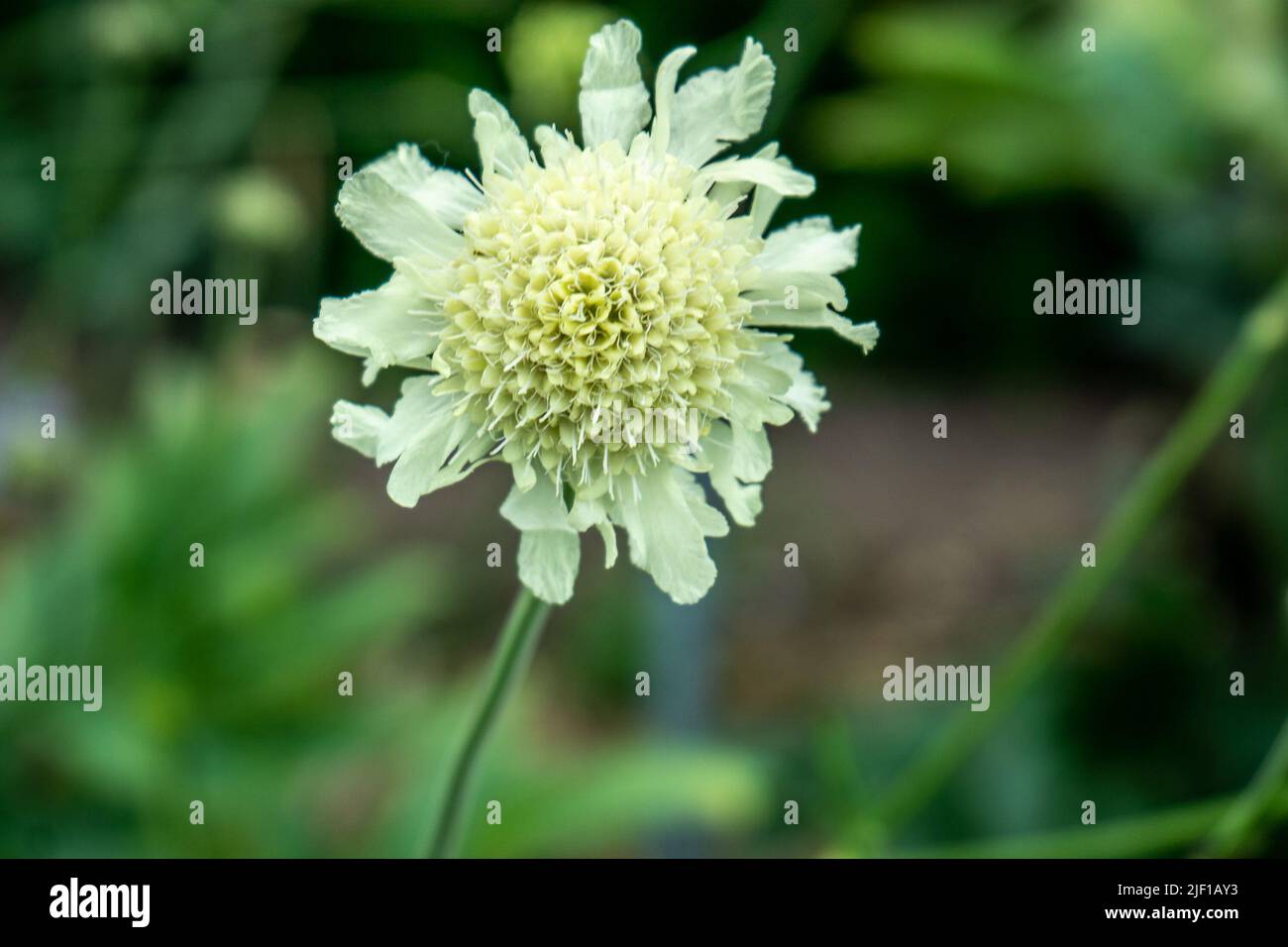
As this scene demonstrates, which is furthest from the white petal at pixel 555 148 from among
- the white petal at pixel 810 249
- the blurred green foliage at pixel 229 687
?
the blurred green foliage at pixel 229 687

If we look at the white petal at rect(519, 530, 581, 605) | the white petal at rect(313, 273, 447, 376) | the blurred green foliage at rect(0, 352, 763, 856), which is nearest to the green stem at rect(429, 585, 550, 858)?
the white petal at rect(519, 530, 581, 605)

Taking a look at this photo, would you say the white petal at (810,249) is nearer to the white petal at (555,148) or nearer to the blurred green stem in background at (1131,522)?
the white petal at (555,148)

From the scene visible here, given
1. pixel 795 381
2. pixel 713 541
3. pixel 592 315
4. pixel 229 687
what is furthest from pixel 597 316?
pixel 713 541

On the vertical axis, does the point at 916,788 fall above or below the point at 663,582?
below

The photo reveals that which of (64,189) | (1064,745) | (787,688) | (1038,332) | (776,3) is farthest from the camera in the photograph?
(1038,332)

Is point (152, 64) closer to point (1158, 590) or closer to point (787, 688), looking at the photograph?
point (787, 688)

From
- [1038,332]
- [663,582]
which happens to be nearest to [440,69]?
[1038,332]
